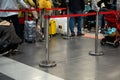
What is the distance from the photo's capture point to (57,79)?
5453 mm

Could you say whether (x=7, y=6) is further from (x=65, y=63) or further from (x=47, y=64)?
(x=65, y=63)

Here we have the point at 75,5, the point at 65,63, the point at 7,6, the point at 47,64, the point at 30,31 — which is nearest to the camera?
the point at 47,64

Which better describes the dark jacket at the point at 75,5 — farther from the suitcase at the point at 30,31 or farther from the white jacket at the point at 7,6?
the white jacket at the point at 7,6

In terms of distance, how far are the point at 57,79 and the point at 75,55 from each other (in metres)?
1.99

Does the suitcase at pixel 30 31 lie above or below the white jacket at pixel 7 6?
below

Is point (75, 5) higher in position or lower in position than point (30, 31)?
higher

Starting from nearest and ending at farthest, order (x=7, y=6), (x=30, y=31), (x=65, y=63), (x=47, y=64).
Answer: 1. (x=47, y=64)
2. (x=65, y=63)
3. (x=7, y=6)
4. (x=30, y=31)

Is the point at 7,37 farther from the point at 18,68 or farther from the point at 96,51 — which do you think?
the point at 96,51

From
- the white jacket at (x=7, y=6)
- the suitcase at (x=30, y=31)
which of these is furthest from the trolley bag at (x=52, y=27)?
the white jacket at (x=7, y=6)

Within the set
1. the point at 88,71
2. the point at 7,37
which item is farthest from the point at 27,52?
the point at 88,71

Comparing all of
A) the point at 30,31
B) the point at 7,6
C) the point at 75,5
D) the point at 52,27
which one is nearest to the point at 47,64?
the point at 7,6

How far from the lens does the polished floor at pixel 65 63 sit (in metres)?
5.70

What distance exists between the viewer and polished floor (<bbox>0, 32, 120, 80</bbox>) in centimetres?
570

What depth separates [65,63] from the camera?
661cm
